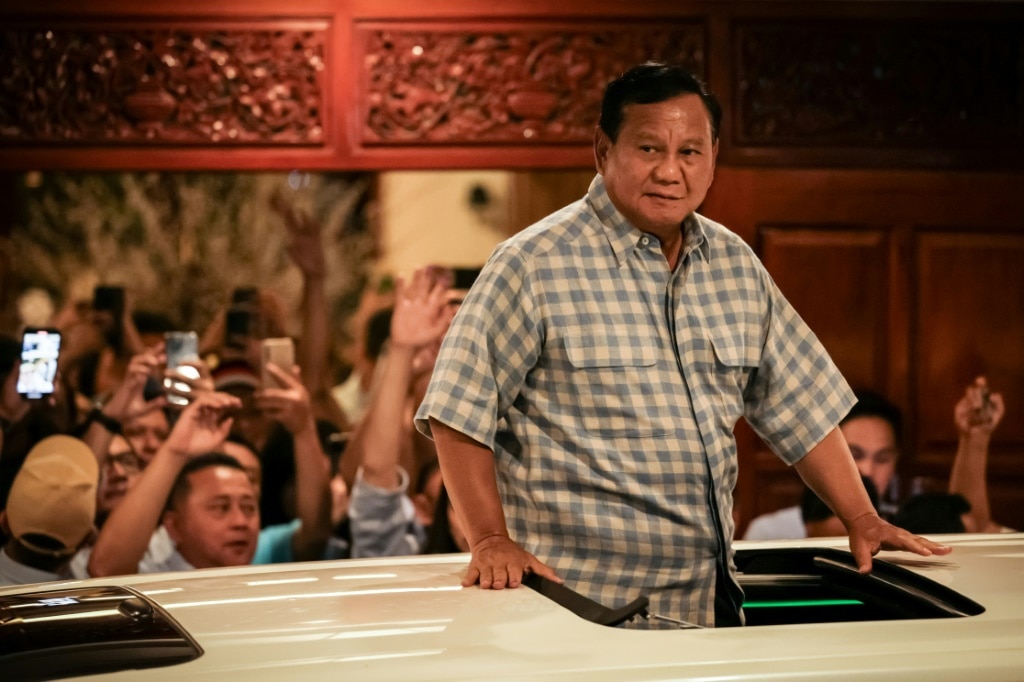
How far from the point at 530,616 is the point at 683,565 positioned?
1.43ft

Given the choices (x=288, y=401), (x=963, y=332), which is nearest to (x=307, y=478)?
(x=288, y=401)

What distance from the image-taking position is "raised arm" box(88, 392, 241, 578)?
2887 mm

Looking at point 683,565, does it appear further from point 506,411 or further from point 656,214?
point 656,214

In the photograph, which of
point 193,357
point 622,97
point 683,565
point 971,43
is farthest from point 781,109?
point 683,565

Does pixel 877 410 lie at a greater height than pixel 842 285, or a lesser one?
lesser

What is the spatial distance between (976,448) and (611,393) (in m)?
2.31

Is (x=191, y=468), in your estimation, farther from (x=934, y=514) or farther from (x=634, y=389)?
(x=934, y=514)

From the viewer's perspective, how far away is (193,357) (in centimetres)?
342

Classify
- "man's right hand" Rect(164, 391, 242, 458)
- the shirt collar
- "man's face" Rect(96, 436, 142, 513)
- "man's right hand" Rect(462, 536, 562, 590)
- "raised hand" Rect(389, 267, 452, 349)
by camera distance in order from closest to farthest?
"man's right hand" Rect(462, 536, 562, 590), the shirt collar, "man's right hand" Rect(164, 391, 242, 458), "man's face" Rect(96, 436, 142, 513), "raised hand" Rect(389, 267, 452, 349)

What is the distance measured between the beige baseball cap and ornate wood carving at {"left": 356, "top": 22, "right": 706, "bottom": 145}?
120 centimetres

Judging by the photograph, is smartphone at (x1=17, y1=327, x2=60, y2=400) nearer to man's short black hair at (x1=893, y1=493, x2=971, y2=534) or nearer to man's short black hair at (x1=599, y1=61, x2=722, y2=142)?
man's short black hair at (x1=599, y1=61, x2=722, y2=142)

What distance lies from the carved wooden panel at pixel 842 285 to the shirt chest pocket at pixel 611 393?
221 centimetres

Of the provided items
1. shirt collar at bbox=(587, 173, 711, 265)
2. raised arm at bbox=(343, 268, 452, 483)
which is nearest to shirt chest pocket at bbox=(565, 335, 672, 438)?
shirt collar at bbox=(587, 173, 711, 265)

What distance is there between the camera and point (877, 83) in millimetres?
3707
